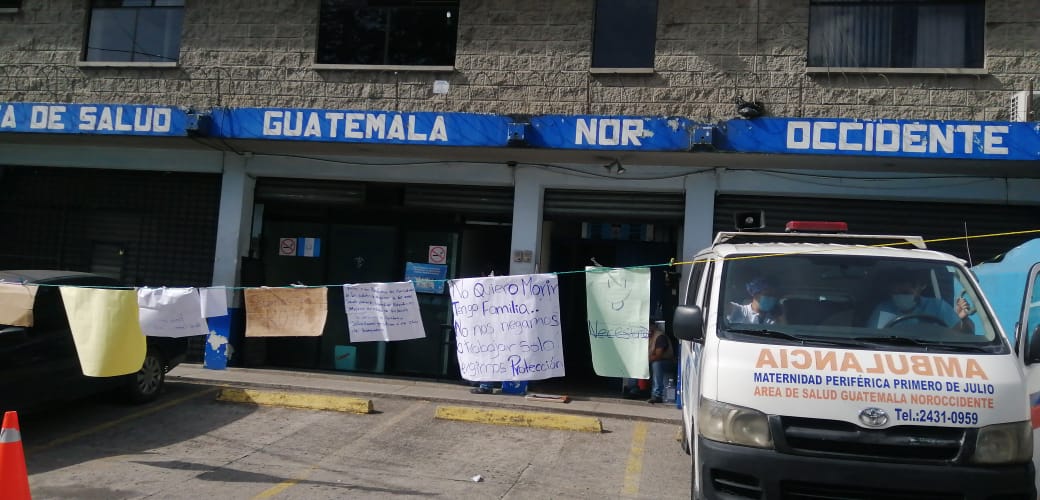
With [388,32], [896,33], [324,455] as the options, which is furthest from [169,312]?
[896,33]

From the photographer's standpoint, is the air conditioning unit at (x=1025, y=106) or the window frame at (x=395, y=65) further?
the window frame at (x=395, y=65)

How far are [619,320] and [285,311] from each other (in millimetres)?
3826

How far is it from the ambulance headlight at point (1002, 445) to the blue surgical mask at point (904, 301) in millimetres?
971

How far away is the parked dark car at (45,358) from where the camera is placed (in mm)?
6863

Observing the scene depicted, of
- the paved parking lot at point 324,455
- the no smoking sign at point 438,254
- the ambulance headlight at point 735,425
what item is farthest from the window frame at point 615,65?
the ambulance headlight at point 735,425

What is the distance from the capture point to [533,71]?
424 inches

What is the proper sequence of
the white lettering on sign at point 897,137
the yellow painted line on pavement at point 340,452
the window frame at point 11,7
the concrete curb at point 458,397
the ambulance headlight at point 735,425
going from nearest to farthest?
the ambulance headlight at point 735,425, the yellow painted line on pavement at point 340,452, the white lettering on sign at point 897,137, the concrete curb at point 458,397, the window frame at point 11,7

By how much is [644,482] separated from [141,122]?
8.78 metres

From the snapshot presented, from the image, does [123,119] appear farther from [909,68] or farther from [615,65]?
[909,68]

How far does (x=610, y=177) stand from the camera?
10742 millimetres

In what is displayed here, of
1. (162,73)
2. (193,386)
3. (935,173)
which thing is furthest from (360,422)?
(935,173)

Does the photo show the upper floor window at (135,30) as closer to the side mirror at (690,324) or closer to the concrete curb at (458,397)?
the concrete curb at (458,397)

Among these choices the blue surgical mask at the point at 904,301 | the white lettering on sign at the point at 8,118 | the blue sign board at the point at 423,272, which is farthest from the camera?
the blue sign board at the point at 423,272

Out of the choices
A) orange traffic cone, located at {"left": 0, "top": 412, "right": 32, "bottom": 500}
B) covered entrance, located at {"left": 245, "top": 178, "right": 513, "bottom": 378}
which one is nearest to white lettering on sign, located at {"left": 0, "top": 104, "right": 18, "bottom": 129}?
covered entrance, located at {"left": 245, "top": 178, "right": 513, "bottom": 378}
